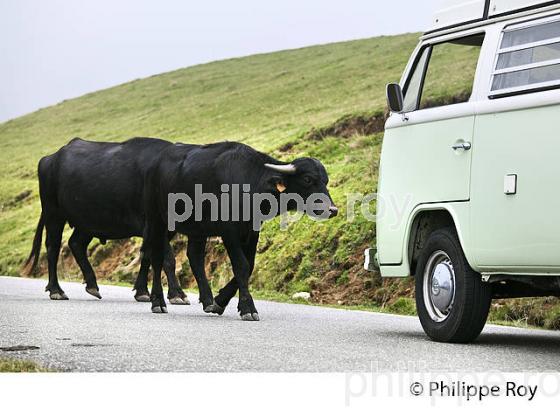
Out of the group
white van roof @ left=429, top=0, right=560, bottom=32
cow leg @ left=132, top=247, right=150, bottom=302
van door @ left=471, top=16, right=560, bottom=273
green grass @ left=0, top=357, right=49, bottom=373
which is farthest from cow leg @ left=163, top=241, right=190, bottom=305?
green grass @ left=0, top=357, right=49, bottom=373

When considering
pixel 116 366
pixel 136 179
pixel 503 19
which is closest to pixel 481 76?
pixel 503 19

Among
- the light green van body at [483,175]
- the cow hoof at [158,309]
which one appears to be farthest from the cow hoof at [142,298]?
the light green van body at [483,175]

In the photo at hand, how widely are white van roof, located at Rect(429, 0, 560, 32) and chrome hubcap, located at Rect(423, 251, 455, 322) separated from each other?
227cm

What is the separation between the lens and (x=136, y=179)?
61.3 ft

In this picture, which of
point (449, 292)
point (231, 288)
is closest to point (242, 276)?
point (231, 288)

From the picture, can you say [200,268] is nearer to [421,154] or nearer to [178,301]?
[178,301]

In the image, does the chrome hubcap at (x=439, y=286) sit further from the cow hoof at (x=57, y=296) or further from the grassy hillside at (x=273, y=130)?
the cow hoof at (x=57, y=296)

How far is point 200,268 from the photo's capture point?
15758 millimetres

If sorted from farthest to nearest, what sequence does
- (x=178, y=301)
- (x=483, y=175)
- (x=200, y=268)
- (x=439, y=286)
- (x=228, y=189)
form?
1. (x=178, y=301)
2. (x=200, y=268)
3. (x=228, y=189)
4. (x=439, y=286)
5. (x=483, y=175)

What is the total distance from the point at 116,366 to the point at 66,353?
38.4 inches

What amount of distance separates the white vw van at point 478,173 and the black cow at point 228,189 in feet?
8.31

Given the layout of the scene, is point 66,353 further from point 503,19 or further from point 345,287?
point 345,287

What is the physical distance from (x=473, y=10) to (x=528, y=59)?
3.68 feet

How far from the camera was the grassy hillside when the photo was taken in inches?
888
